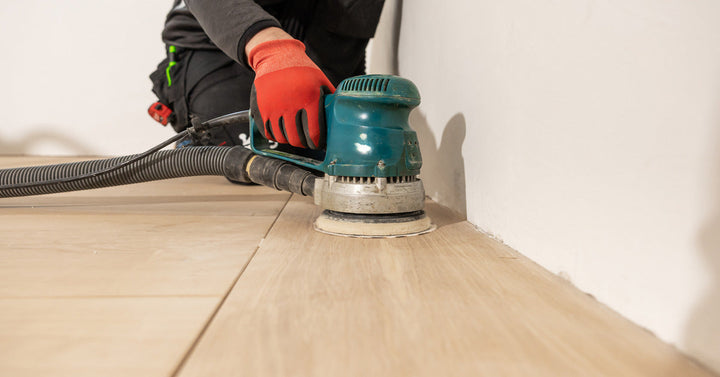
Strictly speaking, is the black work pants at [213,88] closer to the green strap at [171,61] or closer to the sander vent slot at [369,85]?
the green strap at [171,61]

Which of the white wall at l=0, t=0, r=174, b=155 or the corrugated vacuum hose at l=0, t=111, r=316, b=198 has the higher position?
the white wall at l=0, t=0, r=174, b=155

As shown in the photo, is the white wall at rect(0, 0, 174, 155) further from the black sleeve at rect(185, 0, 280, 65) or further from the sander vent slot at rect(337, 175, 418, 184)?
the sander vent slot at rect(337, 175, 418, 184)

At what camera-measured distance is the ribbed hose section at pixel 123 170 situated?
1.22 m

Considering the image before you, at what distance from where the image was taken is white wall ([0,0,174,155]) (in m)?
3.17

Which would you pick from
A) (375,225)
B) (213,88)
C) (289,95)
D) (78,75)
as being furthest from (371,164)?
(78,75)

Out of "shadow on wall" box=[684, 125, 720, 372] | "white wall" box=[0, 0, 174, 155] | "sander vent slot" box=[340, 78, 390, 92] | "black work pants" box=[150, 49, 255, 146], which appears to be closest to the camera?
"shadow on wall" box=[684, 125, 720, 372]

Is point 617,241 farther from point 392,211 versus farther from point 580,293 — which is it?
point 392,211

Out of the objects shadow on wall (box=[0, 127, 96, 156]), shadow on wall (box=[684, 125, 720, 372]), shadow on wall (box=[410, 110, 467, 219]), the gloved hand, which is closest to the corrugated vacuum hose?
the gloved hand

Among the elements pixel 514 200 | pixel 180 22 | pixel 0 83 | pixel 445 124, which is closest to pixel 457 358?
pixel 514 200

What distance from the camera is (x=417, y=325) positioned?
530 millimetres

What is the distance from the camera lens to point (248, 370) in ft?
1.42

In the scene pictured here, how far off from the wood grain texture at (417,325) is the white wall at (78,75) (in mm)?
2953

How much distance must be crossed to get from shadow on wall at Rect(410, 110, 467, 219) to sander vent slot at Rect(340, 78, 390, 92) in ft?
0.90

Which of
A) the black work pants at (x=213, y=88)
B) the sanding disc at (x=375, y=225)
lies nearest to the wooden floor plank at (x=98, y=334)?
the sanding disc at (x=375, y=225)
